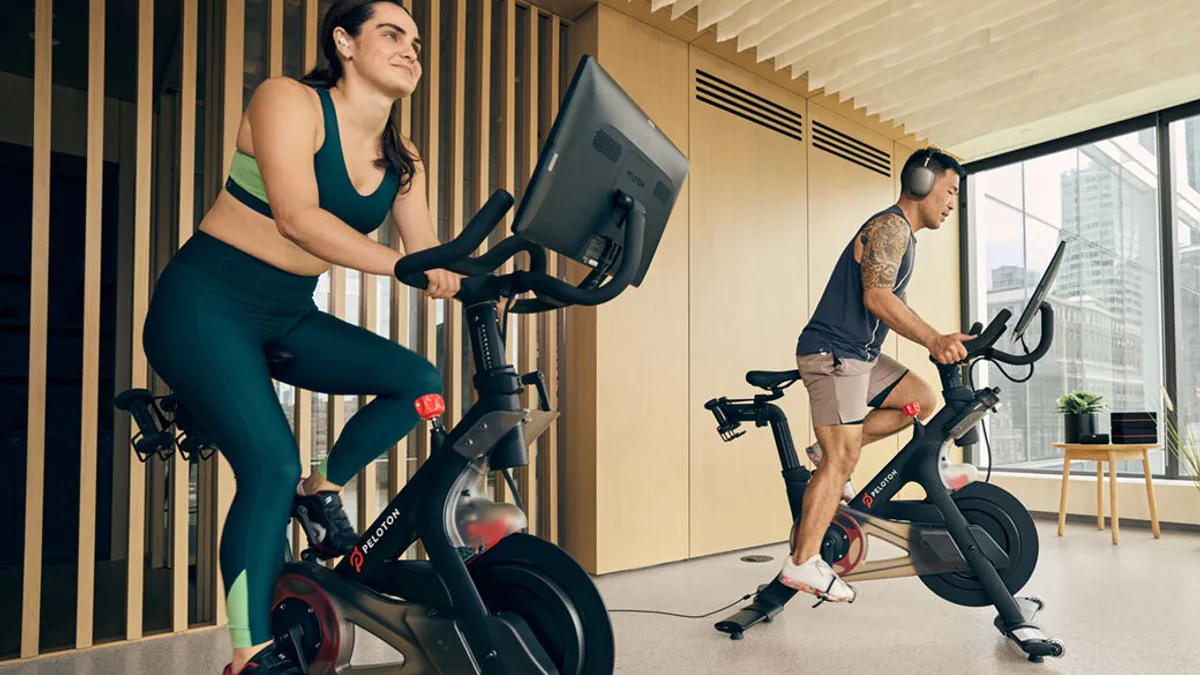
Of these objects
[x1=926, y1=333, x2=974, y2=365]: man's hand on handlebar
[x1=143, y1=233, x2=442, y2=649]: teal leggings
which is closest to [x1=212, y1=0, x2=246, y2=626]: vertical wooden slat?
[x1=143, y1=233, x2=442, y2=649]: teal leggings

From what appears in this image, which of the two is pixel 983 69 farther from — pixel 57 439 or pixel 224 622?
pixel 57 439

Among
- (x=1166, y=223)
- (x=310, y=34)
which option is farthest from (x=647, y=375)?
(x=1166, y=223)

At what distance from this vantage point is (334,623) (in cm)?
161

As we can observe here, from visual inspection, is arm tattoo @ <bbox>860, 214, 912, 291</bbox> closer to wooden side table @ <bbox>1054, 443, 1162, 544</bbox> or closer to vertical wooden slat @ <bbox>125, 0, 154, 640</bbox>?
vertical wooden slat @ <bbox>125, 0, 154, 640</bbox>

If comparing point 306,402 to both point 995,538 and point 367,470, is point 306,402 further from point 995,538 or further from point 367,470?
point 995,538

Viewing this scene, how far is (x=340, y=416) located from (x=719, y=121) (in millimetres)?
2659

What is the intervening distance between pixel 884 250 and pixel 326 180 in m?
1.83

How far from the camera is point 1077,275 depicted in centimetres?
602

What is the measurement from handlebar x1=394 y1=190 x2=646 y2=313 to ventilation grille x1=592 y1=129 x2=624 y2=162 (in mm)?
72

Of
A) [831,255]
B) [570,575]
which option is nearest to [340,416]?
[570,575]

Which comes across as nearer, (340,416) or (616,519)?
(340,416)

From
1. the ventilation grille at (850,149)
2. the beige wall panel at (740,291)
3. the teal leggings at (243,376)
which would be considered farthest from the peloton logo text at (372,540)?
the ventilation grille at (850,149)

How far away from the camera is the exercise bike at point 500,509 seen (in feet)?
4.62

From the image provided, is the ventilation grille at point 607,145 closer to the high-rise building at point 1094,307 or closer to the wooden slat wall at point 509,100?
the wooden slat wall at point 509,100
